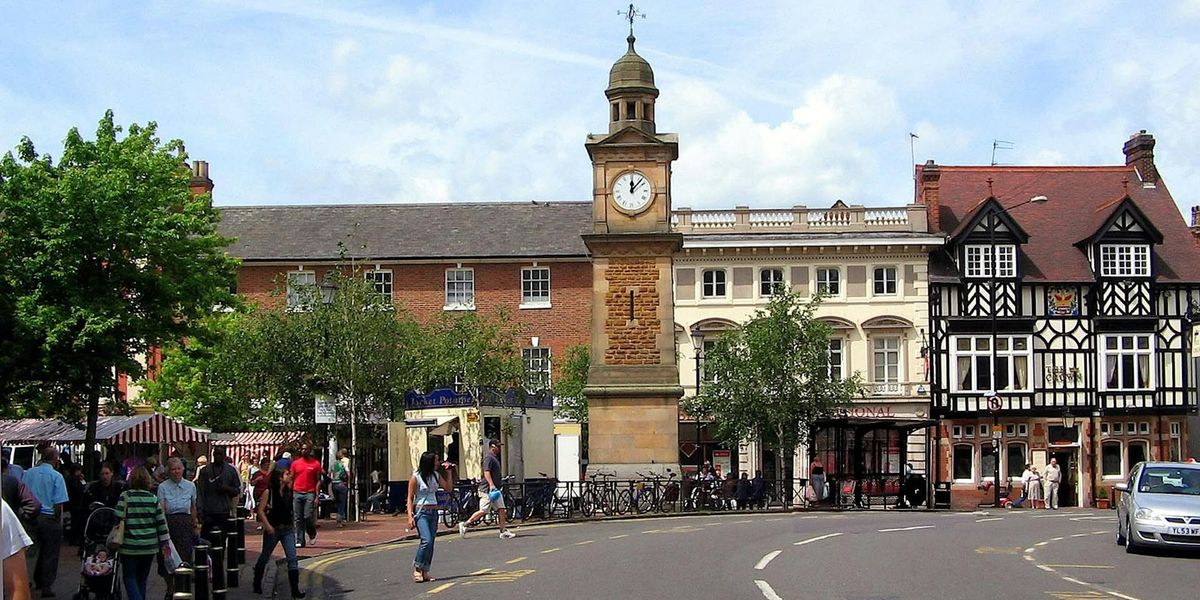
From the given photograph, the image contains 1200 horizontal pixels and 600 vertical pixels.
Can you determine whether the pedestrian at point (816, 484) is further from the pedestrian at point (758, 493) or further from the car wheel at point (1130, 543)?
the car wheel at point (1130, 543)

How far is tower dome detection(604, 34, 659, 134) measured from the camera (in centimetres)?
3688

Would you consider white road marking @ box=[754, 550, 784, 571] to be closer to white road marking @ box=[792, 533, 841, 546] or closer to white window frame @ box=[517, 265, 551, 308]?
white road marking @ box=[792, 533, 841, 546]

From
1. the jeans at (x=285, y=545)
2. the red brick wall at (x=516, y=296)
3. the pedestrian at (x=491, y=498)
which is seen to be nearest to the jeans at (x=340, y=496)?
the pedestrian at (x=491, y=498)

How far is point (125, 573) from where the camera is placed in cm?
1368

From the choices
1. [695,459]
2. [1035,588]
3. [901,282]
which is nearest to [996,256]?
[901,282]

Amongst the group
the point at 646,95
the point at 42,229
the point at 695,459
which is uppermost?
the point at 646,95

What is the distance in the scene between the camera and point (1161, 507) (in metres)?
21.8

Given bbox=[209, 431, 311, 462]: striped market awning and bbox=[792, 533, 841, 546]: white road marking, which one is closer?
bbox=[792, 533, 841, 546]: white road marking

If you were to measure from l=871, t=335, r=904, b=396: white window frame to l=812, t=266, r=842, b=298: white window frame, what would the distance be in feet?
7.43

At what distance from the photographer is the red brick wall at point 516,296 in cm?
5600

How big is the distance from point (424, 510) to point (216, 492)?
271cm

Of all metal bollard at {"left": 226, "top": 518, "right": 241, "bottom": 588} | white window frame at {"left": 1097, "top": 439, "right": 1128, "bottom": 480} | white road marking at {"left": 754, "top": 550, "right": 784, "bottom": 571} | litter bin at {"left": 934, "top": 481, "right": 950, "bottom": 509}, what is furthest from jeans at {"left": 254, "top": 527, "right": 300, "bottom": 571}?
white window frame at {"left": 1097, "top": 439, "right": 1128, "bottom": 480}

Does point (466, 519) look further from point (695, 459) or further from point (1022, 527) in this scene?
point (695, 459)

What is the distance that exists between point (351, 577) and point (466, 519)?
12.4 meters
